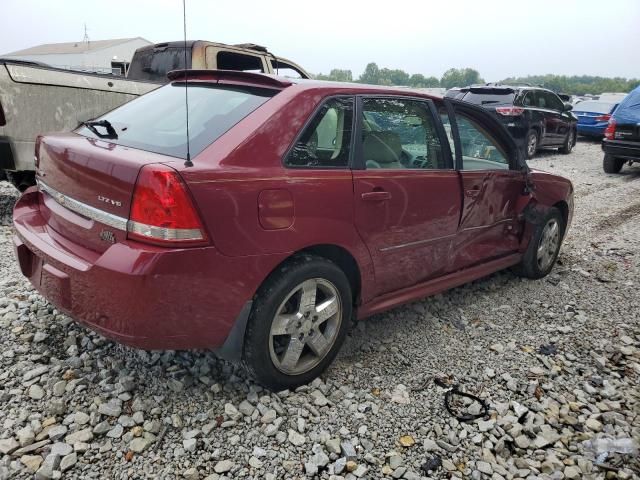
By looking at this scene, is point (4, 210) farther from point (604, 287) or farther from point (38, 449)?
point (604, 287)

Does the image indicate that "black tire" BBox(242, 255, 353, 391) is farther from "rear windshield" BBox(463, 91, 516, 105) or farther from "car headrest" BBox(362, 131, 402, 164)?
"rear windshield" BBox(463, 91, 516, 105)

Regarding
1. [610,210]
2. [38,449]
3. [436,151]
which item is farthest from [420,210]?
[610,210]

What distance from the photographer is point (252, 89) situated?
267 centimetres

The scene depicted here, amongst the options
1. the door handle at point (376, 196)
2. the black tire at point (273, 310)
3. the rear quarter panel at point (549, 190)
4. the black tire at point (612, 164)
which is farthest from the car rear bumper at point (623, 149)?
the black tire at point (273, 310)

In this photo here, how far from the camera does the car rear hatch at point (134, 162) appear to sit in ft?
6.86

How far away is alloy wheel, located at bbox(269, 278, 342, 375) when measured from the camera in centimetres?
255

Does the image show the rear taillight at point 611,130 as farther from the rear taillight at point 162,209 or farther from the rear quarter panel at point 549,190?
the rear taillight at point 162,209

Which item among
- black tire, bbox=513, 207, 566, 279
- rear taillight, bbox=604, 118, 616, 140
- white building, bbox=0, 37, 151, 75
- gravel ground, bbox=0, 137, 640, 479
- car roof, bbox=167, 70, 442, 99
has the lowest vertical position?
gravel ground, bbox=0, 137, 640, 479

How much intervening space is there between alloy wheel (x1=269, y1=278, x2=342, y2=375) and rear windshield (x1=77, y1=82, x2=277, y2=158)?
86 centimetres

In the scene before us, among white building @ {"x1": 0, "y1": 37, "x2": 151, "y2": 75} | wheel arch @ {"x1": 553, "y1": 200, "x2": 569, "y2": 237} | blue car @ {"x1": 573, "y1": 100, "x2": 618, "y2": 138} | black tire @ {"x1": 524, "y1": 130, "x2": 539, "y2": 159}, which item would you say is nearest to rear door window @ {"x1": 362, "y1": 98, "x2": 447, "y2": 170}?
wheel arch @ {"x1": 553, "y1": 200, "x2": 569, "y2": 237}

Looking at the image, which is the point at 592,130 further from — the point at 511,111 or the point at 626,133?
the point at 626,133

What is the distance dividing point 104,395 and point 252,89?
1731 mm

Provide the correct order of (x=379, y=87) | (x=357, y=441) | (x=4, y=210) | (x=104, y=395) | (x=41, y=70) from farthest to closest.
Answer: (x=4, y=210), (x=41, y=70), (x=379, y=87), (x=104, y=395), (x=357, y=441)

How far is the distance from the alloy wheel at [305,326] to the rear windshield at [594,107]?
661 inches
